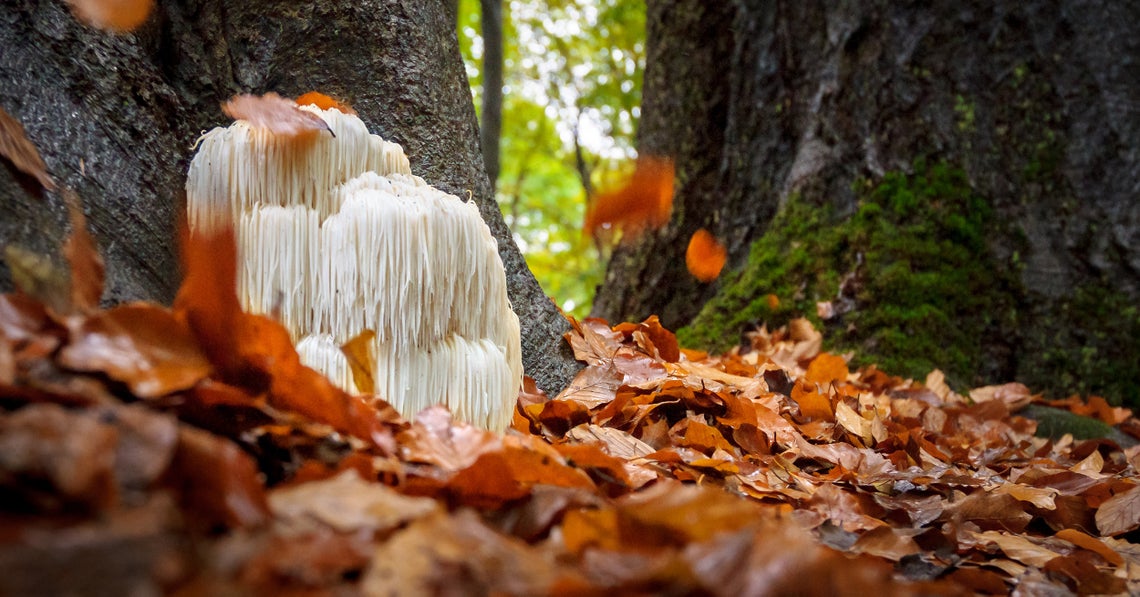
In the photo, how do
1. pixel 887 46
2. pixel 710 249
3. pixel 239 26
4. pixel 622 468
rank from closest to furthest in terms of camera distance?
pixel 622 468
pixel 239 26
pixel 887 46
pixel 710 249

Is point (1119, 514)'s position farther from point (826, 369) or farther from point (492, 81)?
point (492, 81)

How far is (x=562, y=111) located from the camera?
1319 cm

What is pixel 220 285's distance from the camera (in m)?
1.24

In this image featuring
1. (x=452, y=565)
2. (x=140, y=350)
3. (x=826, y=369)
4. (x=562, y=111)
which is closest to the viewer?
(x=452, y=565)

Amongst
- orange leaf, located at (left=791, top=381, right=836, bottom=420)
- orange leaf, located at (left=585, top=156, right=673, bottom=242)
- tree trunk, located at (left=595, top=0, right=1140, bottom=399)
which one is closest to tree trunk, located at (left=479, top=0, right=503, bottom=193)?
orange leaf, located at (left=585, top=156, right=673, bottom=242)

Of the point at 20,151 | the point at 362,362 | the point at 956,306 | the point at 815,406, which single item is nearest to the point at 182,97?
the point at 20,151

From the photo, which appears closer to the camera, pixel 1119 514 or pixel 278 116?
pixel 278 116

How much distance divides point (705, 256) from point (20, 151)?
447 cm

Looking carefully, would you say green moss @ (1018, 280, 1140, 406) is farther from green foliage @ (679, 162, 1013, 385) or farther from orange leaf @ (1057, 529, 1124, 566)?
orange leaf @ (1057, 529, 1124, 566)

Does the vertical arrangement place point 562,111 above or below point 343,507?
above

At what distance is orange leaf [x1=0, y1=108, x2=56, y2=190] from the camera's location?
5.03 ft

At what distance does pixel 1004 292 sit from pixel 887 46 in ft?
5.37

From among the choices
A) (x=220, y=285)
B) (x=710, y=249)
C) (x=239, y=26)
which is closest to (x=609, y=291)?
(x=710, y=249)

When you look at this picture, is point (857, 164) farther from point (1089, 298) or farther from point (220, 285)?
point (220, 285)
